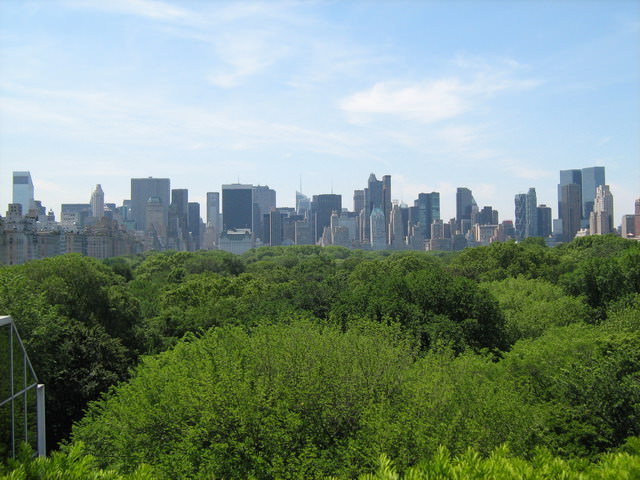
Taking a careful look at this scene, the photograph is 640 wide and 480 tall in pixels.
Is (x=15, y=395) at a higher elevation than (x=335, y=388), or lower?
higher

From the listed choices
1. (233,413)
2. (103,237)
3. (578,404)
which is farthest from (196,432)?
(103,237)

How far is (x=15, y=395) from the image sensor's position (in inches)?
401

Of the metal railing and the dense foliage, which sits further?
the dense foliage

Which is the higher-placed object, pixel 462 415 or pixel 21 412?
pixel 21 412

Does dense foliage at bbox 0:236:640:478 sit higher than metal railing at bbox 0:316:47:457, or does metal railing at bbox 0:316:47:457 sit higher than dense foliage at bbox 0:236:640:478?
metal railing at bbox 0:316:47:457

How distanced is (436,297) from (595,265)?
52.1ft

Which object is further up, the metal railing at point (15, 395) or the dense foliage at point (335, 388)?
the metal railing at point (15, 395)

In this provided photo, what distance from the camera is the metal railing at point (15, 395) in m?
9.75

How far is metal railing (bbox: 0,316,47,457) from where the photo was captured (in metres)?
9.75

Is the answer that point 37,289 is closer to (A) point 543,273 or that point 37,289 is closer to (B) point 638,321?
(B) point 638,321

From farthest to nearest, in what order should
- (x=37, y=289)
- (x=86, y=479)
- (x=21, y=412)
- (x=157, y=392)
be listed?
(x=37, y=289), (x=157, y=392), (x=21, y=412), (x=86, y=479)

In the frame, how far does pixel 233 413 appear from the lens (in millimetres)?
14758

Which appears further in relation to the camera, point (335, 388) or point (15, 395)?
point (335, 388)

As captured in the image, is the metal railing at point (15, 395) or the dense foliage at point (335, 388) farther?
the dense foliage at point (335, 388)
